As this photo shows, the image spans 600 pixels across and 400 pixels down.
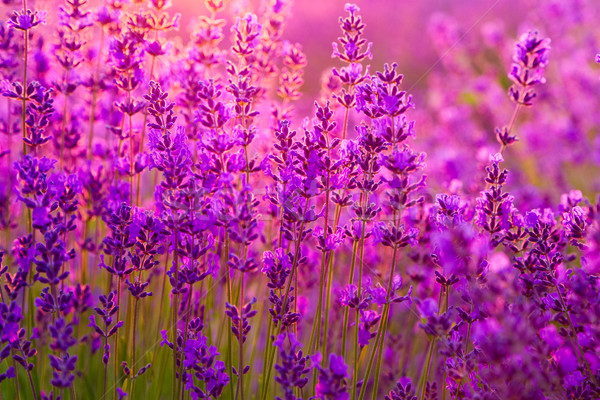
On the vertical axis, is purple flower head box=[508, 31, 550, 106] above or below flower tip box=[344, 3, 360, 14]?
below

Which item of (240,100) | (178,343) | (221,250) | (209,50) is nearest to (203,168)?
(240,100)

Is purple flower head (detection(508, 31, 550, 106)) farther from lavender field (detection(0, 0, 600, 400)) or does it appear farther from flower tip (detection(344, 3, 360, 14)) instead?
flower tip (detection(344, 3, 360, 14))

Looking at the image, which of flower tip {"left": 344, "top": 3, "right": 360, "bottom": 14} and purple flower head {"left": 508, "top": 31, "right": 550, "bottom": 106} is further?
purple flower head {"left": 508, "top": 31, "right": 550, "bottom": 106}

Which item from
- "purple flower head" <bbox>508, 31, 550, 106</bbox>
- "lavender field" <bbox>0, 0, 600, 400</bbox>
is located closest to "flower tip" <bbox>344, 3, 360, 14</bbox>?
"lavender field" <bbox>0, 0, 600, 400</bbox>

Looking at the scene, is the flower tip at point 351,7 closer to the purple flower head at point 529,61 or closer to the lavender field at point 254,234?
the lavender field at point 254,234

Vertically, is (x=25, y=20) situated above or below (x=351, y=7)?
below

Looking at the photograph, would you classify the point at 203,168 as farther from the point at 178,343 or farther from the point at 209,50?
the point at 209,50

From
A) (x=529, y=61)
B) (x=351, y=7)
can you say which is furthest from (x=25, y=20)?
(x=529, y=61)

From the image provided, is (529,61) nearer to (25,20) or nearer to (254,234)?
(254,234)

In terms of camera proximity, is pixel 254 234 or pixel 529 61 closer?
pixel 254 234

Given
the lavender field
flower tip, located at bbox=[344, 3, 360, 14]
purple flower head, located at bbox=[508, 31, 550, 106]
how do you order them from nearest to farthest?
the lavender field, flower tip, located at bbox=[344, 3, 360, 14], purple flower head, located at bbox=[508, 31, 550, 106]

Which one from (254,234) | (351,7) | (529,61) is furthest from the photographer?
(529,61)
